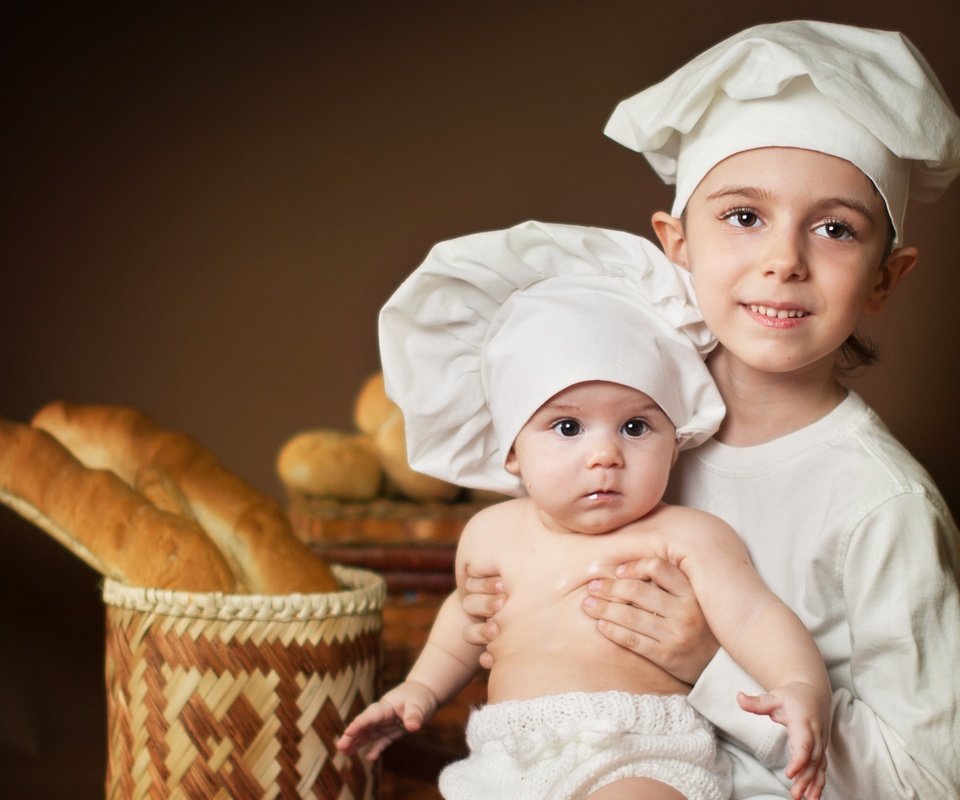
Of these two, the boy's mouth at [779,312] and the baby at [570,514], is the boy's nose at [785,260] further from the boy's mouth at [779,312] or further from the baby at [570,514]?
the baby at [570,514]

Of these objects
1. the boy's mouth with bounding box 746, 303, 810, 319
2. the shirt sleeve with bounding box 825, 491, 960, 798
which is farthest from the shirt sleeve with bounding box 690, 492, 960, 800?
the boy's mouth with bounding box 746, 303, 810, 319

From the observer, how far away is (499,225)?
336cm

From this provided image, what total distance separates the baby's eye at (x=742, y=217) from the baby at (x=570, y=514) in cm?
10

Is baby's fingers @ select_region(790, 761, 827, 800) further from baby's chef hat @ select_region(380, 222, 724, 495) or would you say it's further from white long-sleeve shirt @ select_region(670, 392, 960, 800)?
baby's chef hat @ select_region(380, 222, 724, 495)

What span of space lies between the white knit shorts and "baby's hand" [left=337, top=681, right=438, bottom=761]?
11 centimetres

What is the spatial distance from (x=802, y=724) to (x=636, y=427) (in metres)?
0.36

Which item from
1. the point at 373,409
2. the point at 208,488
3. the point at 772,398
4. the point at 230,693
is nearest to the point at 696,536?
the point at 772,398

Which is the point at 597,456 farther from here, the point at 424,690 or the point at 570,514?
the point at 424,690

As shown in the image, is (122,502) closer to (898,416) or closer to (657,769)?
(657,769)

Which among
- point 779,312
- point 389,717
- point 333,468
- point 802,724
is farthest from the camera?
point 333,468

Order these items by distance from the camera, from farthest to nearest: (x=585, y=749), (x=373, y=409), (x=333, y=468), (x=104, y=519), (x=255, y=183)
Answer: (x=255, y=183)
(x=373, y=409)
(x=333, y=468)
(x=104, y=519)
(x=585, y=749)

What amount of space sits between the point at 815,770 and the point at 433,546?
1.24 m

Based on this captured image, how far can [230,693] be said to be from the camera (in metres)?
1.54

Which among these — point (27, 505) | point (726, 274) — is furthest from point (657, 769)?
point (27, 505)
